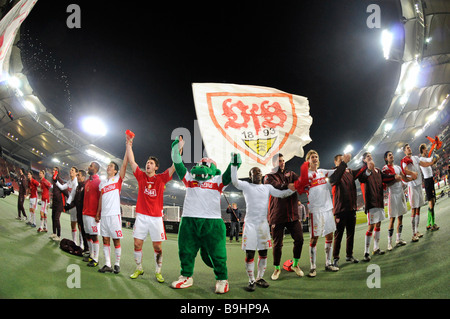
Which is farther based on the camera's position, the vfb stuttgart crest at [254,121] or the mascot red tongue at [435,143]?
the vfb stuttgart crest at [254,121]

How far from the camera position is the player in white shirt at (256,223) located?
3.86 meters

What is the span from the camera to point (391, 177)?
500 cm

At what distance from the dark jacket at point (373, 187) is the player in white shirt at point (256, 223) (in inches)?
69.8

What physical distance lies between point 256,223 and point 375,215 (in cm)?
259

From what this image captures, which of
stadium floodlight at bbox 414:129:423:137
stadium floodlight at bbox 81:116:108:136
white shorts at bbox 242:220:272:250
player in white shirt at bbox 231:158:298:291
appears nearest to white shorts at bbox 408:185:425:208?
stadium floodlight at bbox 414:129:423:137

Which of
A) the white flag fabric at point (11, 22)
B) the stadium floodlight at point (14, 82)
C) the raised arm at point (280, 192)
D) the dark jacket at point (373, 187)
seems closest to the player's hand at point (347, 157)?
the dark jacket at point (373, 187)

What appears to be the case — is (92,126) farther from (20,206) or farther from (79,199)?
(20,206)

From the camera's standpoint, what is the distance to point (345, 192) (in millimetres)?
4762

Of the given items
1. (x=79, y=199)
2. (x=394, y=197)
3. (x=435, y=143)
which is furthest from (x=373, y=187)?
(x=79, y=199)

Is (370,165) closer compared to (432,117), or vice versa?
(432,117)

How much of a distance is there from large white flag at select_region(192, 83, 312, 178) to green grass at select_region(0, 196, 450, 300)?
6.34 ft

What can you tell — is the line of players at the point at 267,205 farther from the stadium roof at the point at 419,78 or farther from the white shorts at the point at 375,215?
the stadium roof at the point at 419,78

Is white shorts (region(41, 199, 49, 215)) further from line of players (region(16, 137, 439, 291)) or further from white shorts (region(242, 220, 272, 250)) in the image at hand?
white shorts (region(242, 220, 272, 250))

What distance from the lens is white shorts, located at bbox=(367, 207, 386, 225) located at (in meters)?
4.82
